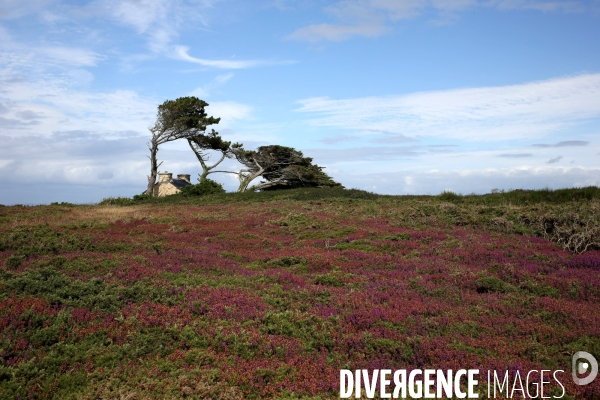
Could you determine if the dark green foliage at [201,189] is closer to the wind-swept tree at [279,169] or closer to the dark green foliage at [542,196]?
the wind-swept tree at [279,169]

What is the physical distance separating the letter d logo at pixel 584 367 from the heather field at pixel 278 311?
12 centimetres

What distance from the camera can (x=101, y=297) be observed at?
29.9ft

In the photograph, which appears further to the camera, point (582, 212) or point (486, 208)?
point (486, 208)

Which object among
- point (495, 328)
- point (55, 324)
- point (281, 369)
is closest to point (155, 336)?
point (55, 324)

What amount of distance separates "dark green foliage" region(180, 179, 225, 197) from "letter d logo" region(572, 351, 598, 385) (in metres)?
41.4

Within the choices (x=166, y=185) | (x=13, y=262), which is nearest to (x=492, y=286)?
(x=13, y=262)

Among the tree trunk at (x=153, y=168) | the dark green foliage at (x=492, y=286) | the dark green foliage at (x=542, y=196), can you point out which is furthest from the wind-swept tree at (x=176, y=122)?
the dark green foliage at (x=492, y=286)

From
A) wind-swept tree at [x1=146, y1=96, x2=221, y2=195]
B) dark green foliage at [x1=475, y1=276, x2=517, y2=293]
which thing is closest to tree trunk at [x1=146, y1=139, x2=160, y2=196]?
wind-swept tree at [x1=146, y1=96, x2=221, y2=195]

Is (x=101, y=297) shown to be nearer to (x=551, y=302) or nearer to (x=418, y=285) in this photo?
(x=418, y=285)

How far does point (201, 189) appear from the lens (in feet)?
155

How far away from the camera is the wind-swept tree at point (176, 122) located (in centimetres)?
5019

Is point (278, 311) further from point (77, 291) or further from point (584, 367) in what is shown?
point (584, 367)

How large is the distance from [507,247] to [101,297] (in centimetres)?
1354

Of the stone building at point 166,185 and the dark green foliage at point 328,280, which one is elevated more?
the stone building at point 166,185
